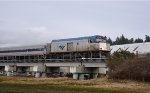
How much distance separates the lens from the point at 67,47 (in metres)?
77.0

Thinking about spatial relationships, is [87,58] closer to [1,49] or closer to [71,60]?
[71,60]

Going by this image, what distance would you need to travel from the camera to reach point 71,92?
3669 centimetres

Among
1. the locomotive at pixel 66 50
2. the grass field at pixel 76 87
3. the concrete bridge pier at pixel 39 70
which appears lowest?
the grass field at pixel 76 87

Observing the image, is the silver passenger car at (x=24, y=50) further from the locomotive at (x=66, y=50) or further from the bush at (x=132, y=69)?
the bush at (x=132, y=69)

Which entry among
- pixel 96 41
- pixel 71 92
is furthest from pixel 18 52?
pixel 71 92

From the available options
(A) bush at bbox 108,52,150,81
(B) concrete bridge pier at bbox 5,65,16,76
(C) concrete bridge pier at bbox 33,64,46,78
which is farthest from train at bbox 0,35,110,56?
(A) bush at bbox 108,52,150,81

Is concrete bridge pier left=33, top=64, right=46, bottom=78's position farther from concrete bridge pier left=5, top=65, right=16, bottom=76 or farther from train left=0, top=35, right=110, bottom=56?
concrete bridge pier left=5, top=65, right=16, bottom=76

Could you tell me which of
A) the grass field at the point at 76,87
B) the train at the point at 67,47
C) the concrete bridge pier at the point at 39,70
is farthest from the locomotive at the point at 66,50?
the grass field at the point at 76,87

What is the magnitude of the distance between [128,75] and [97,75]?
12.6m

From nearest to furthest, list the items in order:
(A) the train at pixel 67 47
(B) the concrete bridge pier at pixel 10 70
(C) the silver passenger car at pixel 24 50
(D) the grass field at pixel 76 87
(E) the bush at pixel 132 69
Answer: (D) the grass field at pixel 76 87
(E) the bush at pixel 132 69
(A) the train at pixel 67 47
(C) the silver passenger car at pixel 24 50
(B) the concrete bridge pier at pixel 10 70

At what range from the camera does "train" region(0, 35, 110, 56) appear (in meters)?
70.8

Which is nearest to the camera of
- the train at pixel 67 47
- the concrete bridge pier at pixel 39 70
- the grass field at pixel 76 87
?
the grass field at pixel 76 87

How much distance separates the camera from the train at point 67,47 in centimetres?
7075

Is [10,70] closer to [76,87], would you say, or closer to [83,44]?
[83,44]
